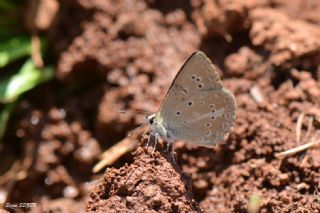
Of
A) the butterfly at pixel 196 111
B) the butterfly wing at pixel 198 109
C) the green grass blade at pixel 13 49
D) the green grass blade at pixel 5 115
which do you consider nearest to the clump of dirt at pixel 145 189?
the butterfly at pixel 196 111

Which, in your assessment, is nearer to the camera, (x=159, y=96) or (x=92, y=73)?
(x=159, y=96)

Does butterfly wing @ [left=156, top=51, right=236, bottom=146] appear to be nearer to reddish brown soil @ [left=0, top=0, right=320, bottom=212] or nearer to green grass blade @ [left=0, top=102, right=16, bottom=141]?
reddish brown soil @ [left=0, top=0, right=320, bottom=212]

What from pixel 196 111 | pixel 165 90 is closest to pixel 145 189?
pixel 196 111

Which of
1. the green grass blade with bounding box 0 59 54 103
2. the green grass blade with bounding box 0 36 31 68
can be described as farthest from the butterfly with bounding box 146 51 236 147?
the green grass blade with bounding box 0 36 31 68

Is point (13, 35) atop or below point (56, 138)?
atop

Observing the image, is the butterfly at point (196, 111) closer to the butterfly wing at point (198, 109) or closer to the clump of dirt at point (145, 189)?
the butterfly wing at point (198, 109)

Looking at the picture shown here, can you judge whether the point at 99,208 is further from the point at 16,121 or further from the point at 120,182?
the point at 16,121

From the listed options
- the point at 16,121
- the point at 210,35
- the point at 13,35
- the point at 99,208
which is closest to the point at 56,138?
the point at 16,121

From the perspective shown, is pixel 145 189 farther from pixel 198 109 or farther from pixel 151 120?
pixel 198 109
